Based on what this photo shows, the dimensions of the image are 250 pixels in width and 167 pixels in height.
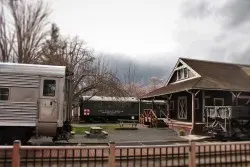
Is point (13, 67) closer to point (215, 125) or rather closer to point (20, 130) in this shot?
point (20, 130)

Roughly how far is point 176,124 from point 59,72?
1471 centimetres

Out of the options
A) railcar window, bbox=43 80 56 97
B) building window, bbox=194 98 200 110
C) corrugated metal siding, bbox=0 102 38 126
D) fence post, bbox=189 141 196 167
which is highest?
railcar window, bbox=43 80 56 97

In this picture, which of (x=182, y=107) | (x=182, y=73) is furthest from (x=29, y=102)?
(x=182, y=73)

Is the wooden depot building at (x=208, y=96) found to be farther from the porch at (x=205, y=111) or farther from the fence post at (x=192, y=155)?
the fence post at (x=192, y=155)

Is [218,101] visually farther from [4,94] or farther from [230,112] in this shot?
[4,94]

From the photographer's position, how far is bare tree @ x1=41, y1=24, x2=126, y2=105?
32250mm

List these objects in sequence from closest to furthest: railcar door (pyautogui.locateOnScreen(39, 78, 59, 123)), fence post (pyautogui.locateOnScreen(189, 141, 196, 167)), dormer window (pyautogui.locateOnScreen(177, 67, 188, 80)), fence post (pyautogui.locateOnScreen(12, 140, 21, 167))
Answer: fence post (pyautogui.locateOnScreen(12, 140, 21, 167))
fence post (pyautogui.locateOnScreen(189, 141, 196, 167))
railcar door (pyautogui.locateOnScreen(39, 78, 59, 123))
dormer window (pyautogui.locateOnScreen(177, 67, 188, 80))

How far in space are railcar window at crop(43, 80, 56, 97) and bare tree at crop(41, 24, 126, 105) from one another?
15.7m

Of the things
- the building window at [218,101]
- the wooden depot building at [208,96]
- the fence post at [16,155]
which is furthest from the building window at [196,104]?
the fence post at [16,155]

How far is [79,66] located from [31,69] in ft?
79.0

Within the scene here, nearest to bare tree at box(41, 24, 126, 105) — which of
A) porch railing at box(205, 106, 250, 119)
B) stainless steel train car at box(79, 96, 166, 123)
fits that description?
stainless steel train car at box(79, 96, 166, 123)

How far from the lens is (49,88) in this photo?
14.5m

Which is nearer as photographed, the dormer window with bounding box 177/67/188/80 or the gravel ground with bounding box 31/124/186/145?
the gravel ground with bounding box 31/124/186/145

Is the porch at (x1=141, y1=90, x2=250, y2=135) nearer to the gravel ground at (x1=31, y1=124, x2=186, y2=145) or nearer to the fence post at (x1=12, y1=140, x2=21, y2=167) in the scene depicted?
the gravel ground at (x1=31, y1=124, x2=186, y2=145)
